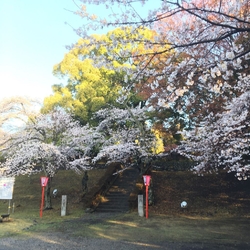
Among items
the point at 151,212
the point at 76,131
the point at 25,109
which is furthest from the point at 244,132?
the point at 25,109

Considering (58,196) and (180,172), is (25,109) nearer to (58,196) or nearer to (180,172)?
(58,196)

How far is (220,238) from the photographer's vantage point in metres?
6.61

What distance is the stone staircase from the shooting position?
11.6m

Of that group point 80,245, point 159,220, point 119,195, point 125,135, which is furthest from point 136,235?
point 125,135

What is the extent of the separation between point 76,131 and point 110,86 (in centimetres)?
415

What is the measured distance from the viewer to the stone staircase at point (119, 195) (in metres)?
11.6

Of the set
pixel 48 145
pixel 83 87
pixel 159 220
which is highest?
pixel 83 87

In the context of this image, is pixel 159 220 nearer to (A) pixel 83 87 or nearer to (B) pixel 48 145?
(B) pixel 48 145

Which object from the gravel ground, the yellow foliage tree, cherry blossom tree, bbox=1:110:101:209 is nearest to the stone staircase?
cherry blossom tree, bbox=1:110:101:209

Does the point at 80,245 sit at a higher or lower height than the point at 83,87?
lower

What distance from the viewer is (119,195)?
521 inches

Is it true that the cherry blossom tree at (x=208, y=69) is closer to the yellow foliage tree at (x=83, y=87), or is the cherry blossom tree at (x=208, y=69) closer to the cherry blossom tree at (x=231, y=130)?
the cherry blossom tree at (x=231, y=130)

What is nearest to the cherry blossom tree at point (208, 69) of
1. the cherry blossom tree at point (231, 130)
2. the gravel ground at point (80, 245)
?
the cherry blossom tree at point (231, 130)

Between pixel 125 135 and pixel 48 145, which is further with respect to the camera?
pixel 125 135
